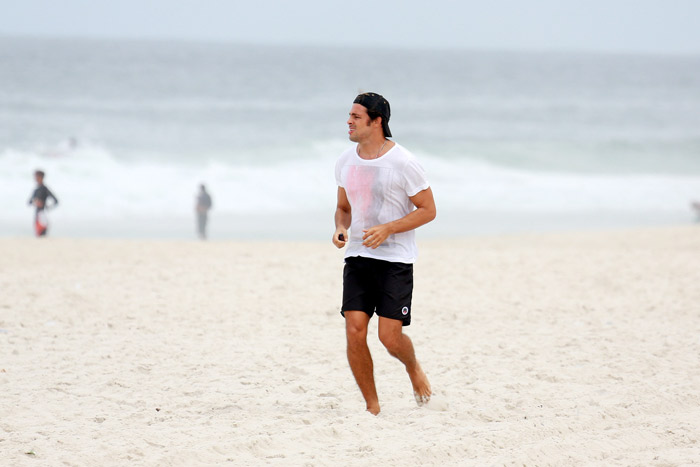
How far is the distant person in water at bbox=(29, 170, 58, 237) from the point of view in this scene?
40.1 ft

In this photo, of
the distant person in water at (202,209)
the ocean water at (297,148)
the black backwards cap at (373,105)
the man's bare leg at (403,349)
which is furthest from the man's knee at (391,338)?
the distant person in water at (202,209)

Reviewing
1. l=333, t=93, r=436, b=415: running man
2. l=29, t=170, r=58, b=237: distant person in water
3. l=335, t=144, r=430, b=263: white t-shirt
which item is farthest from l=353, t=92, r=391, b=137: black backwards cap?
l=29, t=170, r=58, b=237: distant person in water

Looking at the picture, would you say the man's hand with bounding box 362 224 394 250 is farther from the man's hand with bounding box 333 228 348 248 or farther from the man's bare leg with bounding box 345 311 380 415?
the man's bare leg with bounding box 345 311 380 415

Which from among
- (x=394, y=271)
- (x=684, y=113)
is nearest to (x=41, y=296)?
(x=394, y=271)

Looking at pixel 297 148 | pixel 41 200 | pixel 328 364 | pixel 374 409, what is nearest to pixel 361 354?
pixel 374 409

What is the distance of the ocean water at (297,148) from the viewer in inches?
720

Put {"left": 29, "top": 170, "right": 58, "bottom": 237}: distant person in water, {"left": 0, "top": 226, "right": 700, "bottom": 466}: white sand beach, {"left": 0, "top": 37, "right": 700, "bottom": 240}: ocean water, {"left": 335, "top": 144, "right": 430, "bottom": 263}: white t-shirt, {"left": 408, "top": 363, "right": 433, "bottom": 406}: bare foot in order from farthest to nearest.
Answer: {"left": 0, "top": 37, "right": 700, "bottom": 240}: ocean water < {"left": 29, "top": 170, "right": 58, "bottom": 237}: distant person in water < {"left": 408, "top": 363, "right": 433, "bottom": 406}: bare foot < {"left": 335, "top": 144, "right": 430, "bottom": 263}: white t-shirt < {"left": 0, "top": 226, "right": 700, "bottom": 466}: white sand beach

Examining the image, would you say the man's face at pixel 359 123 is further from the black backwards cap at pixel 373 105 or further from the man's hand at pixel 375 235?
the man's hand at pixel 375 235

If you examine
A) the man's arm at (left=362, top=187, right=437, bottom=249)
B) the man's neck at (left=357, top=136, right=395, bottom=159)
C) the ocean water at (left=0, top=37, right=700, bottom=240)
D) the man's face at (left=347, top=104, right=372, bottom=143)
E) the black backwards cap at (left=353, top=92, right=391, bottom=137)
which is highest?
the ocean water at (left=0, top=37, right=700, bottom=240)

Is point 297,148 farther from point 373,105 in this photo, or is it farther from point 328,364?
point 373,105

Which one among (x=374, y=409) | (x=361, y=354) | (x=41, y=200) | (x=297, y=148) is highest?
(x=297, y=148)

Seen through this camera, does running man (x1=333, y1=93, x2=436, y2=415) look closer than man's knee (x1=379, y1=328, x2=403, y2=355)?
Yes

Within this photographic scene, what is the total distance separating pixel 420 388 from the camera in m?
4.53

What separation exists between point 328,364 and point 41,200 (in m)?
8.25
